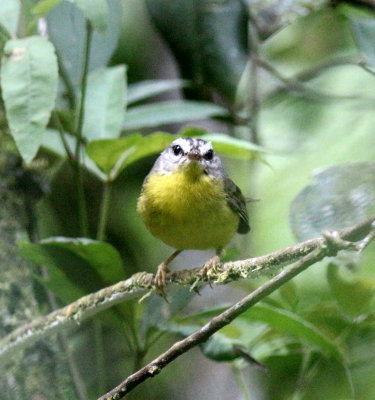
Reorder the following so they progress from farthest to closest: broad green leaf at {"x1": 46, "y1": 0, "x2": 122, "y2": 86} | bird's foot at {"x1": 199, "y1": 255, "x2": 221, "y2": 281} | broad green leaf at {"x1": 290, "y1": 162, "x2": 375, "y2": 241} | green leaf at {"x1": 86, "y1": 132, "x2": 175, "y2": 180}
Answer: broad green leaf at {"x1": 46, "y1": 0, "x2": 122, "y2": 86} → green leaf at {"x1": 86, "y1": 132, "x2": 175, "y2": 180} → broad green leaf at {"x1": 290, "y1": 162, "x2": 375, "y2": 241} → bird's foot at {"x1": 199, "y1": 255, "x2": 221, "y2": 281}

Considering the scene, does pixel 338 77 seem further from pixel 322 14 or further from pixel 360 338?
pixel 360 338

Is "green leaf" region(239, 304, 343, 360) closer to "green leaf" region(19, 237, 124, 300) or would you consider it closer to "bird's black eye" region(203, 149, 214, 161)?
"green leaf" region(19, 237, 124, 300)

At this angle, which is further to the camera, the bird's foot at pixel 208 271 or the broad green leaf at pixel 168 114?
the broad green leaf at pixel 168 114

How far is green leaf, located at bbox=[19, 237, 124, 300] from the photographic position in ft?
7.76

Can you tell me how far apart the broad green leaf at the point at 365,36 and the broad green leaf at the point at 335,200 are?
576mm

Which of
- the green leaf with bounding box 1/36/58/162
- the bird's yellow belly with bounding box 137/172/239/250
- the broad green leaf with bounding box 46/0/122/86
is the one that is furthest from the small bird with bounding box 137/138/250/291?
the green leaf with bounding box 1/36/58/162

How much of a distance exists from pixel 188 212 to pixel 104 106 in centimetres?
56

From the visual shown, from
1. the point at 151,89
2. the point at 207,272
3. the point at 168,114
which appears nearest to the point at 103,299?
the point at 207,272

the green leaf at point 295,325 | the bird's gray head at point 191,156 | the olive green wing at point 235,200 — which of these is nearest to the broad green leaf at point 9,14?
the bird's gray head at point 191,156

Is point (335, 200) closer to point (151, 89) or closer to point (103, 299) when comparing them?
point (103, 299)

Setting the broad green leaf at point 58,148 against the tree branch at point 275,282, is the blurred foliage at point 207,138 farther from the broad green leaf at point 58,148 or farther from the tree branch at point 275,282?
the tree branch at point 275,282

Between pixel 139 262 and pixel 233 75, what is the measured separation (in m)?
1.09

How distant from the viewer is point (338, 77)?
4.54 meters

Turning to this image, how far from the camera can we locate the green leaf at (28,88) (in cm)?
214
